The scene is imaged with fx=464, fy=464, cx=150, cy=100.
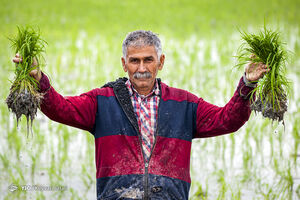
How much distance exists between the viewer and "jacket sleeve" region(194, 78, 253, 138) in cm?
243

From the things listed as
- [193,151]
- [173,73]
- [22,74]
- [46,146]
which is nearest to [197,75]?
[173,73]

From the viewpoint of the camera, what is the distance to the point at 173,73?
6.52 meters

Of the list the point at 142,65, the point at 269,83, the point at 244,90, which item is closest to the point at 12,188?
the point at 142,65

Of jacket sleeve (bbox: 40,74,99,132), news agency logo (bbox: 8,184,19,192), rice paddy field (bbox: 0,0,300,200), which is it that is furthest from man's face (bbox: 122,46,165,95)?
news agency logo (bbox: 8,184,19,192)

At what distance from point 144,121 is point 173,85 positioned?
10.9ft

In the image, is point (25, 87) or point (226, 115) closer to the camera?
point (25, 87)

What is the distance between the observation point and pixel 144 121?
2.59 m

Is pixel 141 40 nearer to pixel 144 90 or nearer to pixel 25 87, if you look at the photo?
pixel 144 90

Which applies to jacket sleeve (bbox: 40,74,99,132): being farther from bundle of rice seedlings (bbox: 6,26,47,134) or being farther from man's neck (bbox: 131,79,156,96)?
man's neck (bbox: 131,79,156,96)

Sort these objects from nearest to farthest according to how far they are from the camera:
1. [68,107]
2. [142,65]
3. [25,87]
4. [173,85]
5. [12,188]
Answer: [25,87], [68,107], [142,65], [12,188], [173,85]

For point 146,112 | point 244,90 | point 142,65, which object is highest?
point 142,65

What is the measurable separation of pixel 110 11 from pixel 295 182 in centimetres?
924

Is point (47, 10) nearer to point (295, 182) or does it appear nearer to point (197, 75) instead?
point (197, 75)

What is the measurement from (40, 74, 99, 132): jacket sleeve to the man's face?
0.82 feet
